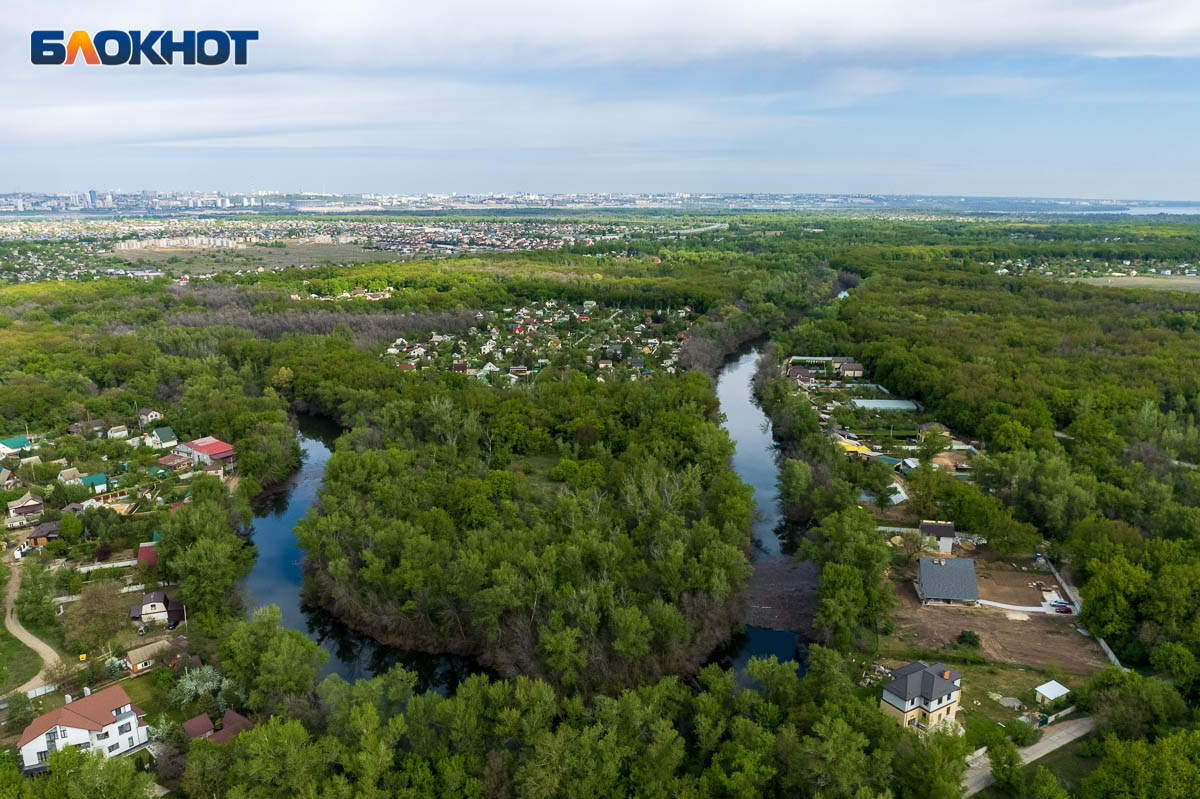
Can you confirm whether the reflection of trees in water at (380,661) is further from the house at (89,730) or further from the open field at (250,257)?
the open field at (250,257)

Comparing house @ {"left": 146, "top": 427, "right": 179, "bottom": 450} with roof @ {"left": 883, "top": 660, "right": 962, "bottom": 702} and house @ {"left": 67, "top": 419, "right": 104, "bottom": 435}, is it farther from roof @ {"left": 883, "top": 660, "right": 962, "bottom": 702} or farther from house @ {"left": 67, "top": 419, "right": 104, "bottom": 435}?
roof @ {"left": 883, "top": 660, "right": 962, "bottom": 702}

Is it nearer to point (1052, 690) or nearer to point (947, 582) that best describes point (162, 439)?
point (947, 582)

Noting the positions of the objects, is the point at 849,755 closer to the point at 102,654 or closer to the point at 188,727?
the point at 188,727

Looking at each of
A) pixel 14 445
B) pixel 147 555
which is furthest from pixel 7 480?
pixel 147 555

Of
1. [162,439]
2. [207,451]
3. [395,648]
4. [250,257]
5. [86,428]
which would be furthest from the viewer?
[250,257]

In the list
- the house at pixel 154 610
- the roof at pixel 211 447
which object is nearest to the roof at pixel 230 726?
the house at pixel 154 610

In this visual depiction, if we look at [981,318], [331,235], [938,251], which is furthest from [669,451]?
[331,235]

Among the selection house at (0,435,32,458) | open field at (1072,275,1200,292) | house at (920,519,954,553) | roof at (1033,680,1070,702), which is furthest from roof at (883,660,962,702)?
open field at (1072,275,1200,292)
